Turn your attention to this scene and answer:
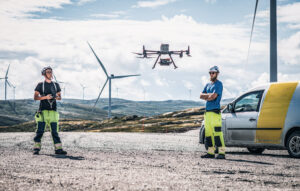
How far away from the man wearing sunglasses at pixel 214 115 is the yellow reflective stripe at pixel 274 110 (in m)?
1.57

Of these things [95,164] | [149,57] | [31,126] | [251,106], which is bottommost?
[31,126]

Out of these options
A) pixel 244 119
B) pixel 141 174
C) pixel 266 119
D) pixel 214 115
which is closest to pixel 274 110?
pixel 266 119

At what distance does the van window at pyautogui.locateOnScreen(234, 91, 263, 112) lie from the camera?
1191 cm

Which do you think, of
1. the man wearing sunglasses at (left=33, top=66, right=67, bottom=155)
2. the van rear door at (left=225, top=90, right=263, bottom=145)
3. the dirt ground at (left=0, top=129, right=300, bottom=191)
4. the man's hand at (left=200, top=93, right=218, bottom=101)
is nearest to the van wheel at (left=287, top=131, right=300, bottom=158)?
the dirt ground at (left=0, top=129, right=300, bottom=191)

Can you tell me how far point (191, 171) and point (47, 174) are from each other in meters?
2.75

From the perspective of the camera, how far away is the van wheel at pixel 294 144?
1057 cm

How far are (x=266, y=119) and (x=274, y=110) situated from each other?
0.35 meters

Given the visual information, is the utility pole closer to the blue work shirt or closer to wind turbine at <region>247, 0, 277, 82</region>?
wind turbine at <region>247, 0, 277, 82</region>

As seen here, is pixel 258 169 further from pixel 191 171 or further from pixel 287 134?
pixel 287 134

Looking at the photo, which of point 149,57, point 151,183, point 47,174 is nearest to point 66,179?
point 47,174

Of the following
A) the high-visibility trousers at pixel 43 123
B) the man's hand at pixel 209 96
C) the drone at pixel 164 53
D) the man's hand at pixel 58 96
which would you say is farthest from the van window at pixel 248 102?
the drone at pixel 164 53

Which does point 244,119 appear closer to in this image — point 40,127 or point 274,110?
point 274,110

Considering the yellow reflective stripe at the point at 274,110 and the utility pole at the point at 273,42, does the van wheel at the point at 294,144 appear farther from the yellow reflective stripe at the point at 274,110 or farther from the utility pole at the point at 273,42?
the utility pole at the point at 273,42

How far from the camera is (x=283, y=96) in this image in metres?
11.2
